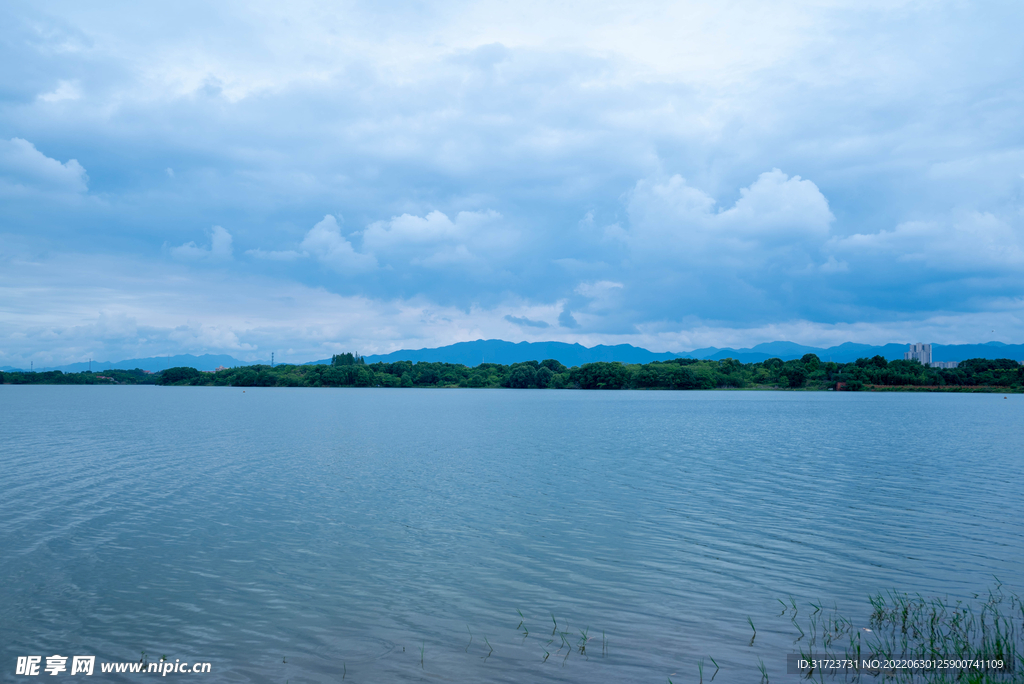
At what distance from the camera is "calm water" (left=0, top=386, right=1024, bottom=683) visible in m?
11.6

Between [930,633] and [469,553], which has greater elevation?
[930,633]

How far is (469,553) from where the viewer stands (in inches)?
707

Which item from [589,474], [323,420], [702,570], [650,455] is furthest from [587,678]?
[323,420]

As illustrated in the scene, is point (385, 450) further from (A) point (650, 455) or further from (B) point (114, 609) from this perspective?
(B) point (114, 609)

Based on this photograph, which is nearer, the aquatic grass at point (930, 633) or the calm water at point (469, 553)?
the aquatic grass at point (930, 633)

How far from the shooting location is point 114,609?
1327 centimetres

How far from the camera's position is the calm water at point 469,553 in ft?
38.1

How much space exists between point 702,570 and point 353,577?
8.97 m

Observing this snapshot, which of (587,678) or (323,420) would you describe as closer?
(587,678)

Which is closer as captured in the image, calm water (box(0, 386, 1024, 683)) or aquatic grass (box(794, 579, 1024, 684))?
aquatic grass (box(794, 579, 1024, 684))

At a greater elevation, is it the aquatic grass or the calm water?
the aquatic grass

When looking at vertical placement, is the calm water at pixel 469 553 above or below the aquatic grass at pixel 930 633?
below

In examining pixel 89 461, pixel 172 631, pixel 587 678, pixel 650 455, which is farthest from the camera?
pixel 650 455

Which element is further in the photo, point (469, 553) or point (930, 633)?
point (469, 553)
